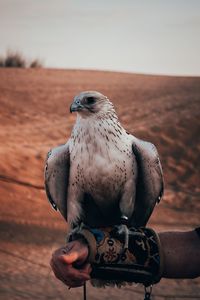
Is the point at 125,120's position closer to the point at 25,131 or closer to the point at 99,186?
the point at 25,131

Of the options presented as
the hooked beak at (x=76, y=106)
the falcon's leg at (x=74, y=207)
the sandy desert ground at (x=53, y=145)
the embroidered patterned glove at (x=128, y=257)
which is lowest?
the sandy desert ground at (x=53, y=145)

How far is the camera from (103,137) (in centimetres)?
332

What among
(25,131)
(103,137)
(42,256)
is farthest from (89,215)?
(25,131)

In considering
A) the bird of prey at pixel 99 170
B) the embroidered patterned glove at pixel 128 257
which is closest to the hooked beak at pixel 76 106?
the bird of prey at pixel 99 170

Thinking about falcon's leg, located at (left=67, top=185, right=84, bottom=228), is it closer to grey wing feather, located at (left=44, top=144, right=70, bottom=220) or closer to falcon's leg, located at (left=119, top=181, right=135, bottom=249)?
grey wing feather, located at (left=44, top=144, right=70, bottom=220)

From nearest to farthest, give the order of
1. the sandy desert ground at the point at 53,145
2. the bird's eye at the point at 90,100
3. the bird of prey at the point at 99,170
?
the bird of prey at the point at 99,170
the bird's eye at the point at 90,100
the sandy desert ground at the point at 53,145

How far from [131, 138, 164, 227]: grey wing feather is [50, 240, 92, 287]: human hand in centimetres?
135

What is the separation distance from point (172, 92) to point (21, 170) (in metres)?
8.49

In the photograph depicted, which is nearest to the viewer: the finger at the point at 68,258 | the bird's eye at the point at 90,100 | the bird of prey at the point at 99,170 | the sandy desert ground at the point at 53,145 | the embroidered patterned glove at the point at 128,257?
the finger at the point at 68,258

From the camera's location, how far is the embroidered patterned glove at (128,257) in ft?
7.40

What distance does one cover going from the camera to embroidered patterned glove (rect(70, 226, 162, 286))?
226 cm

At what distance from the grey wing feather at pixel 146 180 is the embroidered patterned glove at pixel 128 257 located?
3.51 feet

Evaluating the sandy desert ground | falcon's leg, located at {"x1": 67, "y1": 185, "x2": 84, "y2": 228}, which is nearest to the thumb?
falcon's leg, located at {"x1": 67, "y1": 185, "x2": 84, "y2": 228}

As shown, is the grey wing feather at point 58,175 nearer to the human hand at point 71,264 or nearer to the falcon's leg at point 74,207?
the falcon's leg at point 74,207
